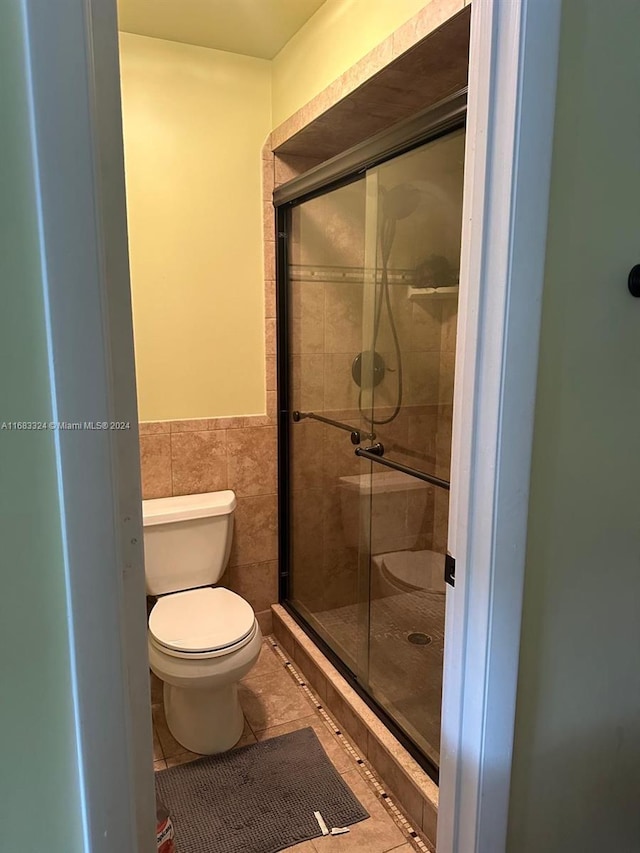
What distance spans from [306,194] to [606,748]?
78.6 inches

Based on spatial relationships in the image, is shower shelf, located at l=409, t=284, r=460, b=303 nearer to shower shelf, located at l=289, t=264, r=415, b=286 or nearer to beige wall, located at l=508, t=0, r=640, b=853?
shower shelf, located at l=289, t=264, r=415, b=286

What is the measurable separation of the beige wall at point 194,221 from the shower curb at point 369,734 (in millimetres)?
1050

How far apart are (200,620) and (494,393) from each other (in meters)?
1.44

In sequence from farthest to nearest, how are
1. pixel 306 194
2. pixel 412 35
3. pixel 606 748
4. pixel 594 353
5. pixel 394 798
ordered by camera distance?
pixel 306 194, pixel 394 798, pixel 412 35, pixel 606 748, pixel 594 353

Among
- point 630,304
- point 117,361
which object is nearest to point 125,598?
point 117,361

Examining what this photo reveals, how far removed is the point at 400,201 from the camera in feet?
6.49

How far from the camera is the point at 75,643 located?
74cm

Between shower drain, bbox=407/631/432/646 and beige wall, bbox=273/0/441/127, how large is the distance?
1854 millimetres

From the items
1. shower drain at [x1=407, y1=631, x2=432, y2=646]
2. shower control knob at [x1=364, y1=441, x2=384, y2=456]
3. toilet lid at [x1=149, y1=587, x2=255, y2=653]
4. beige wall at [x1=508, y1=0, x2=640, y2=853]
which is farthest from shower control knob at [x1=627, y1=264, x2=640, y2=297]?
toilet lid at [x1=149, y1=587, x2=255, y2=653]

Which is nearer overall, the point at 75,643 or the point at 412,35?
the point at 75,643

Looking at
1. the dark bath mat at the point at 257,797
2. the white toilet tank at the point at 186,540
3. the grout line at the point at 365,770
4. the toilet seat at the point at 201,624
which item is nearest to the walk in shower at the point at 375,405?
the grout line at the point at 365,770

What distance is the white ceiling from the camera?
6.17 ft

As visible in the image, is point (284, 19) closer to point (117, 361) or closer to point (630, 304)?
point (630, 304)

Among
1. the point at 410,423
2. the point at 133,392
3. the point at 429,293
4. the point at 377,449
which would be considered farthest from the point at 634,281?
the point at 377,449
